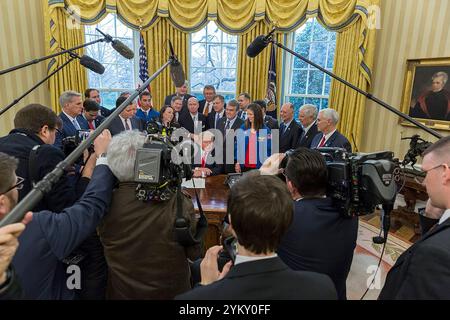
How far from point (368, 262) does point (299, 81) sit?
398 cm

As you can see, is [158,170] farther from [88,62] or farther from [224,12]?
[224,12]

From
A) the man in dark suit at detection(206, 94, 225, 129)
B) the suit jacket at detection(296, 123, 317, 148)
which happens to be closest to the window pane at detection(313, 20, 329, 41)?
the man in dark suit at detection(206, 94, 225, 129)

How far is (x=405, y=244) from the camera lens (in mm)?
3135

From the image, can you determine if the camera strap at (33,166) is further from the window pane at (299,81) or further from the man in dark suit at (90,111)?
the window pane at (299,81)

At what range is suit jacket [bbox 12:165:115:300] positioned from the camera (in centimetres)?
98

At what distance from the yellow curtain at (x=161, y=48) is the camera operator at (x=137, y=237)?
4511 mm

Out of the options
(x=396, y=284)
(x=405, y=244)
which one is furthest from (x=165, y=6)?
(x=396, y=284)

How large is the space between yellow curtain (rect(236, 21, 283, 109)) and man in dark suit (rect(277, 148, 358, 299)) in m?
4.56

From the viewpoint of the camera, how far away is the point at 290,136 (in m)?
4.20

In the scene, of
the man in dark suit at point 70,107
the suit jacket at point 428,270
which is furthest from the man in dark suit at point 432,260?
the man in dark suit at point 70,107

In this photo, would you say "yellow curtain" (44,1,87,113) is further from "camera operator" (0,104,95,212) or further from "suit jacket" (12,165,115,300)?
"suit jacket" (12,165,115,300)

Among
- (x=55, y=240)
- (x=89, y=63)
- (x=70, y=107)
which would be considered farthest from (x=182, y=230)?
(x=70, y=107)
